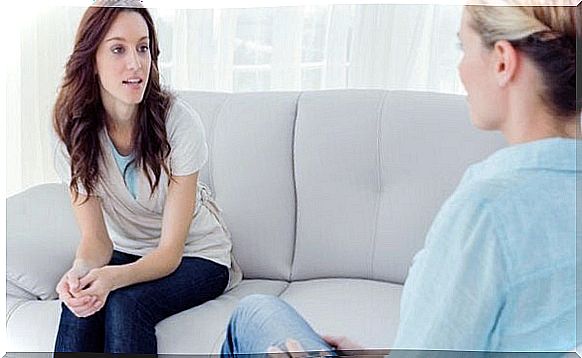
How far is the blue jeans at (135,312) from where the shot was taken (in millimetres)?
1374

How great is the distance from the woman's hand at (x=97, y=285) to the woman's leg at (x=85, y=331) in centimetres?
1

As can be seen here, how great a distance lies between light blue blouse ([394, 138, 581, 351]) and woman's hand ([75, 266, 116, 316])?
1.59 ft

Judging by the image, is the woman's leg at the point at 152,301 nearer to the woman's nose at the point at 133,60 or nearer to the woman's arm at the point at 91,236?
the woman's arm at the point at 91,236

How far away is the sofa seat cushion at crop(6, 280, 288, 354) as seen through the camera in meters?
1.38

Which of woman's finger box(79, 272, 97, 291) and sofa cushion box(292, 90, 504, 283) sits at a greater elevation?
sofa cushion box(292, 90, 504, 283)

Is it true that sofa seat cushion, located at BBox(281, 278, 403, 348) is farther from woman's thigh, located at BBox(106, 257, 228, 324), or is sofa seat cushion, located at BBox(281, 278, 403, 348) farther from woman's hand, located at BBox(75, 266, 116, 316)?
woman's hand, located at BBox(75, 266, 116, 316)

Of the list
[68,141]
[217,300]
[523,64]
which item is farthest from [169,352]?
[523,64]

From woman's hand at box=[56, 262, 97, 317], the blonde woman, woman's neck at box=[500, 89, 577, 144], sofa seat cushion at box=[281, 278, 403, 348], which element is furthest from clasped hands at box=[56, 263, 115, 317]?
woman's neck at box=[500, 89, 577, 144]

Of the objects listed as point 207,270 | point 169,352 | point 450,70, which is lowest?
point 169,352

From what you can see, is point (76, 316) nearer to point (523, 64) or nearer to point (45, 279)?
point (45, 279)

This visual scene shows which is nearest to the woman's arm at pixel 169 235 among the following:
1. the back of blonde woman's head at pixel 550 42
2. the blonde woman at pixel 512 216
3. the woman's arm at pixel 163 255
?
the woman's arm at pixel 163 255

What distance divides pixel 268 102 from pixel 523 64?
0.42 m

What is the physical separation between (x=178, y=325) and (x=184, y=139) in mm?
281

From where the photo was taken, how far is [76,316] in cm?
139
